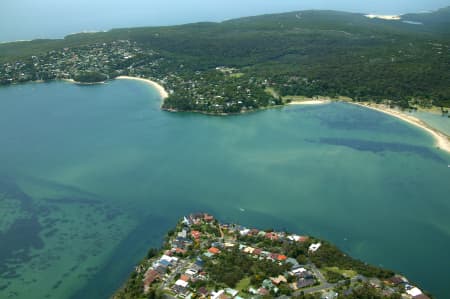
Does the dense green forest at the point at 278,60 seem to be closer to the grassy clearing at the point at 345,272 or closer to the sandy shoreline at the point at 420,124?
the sandy shoreline at the point at 420,124

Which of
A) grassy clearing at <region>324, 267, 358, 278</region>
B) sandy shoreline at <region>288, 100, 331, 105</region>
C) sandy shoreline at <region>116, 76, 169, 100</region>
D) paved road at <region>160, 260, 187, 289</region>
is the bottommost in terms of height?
paved road at <region>160, 260, 187, 289</region>

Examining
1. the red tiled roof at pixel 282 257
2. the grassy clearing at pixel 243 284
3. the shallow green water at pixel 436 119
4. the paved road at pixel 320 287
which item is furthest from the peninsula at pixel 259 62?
the grassy clearing at pixel 243 284

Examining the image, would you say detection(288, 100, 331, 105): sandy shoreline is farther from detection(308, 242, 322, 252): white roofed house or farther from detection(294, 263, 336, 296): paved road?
detection(294, 263, 336, 296): paved road

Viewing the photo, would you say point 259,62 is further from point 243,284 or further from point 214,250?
point 243,284

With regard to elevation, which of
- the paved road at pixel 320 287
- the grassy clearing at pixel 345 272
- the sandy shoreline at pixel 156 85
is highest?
the sandy shoreline at pixel 156 85

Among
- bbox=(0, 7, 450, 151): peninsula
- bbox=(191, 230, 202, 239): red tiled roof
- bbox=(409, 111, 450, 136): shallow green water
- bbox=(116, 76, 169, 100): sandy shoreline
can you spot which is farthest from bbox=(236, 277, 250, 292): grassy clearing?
bbox=(116, 76, 169, 100): sandy shoreline

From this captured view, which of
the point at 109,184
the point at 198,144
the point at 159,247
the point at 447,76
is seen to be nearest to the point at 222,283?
the point at 159,247
